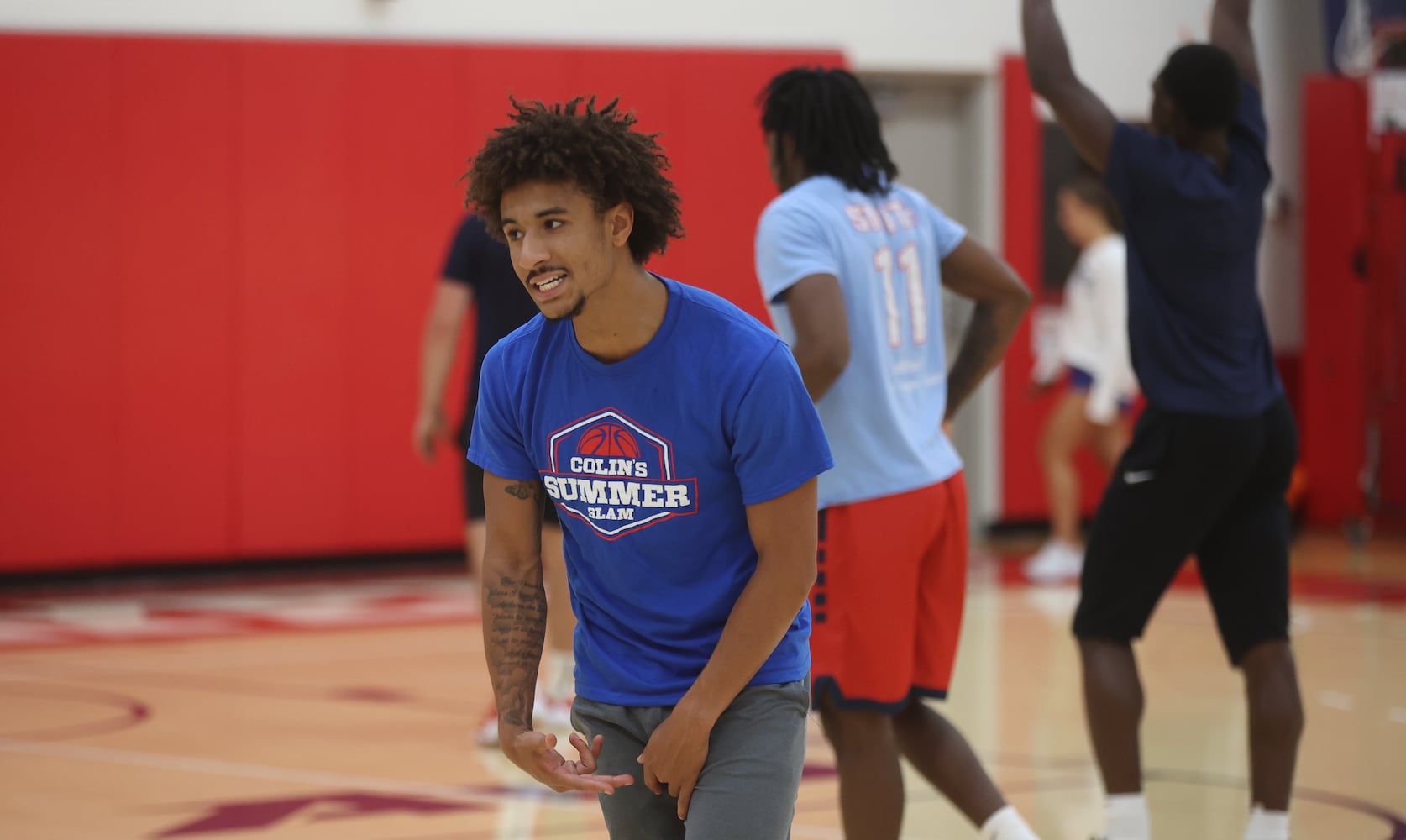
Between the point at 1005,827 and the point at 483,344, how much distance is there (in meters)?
2.69

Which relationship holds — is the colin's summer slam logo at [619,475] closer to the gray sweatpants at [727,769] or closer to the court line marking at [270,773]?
the gray sweatpants at [727,769]

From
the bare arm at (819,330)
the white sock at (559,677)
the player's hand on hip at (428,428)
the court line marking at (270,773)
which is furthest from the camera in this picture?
the player's hand on hip at (428,428)

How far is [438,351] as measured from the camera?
5895 millimetres

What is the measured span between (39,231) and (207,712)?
4228 mm

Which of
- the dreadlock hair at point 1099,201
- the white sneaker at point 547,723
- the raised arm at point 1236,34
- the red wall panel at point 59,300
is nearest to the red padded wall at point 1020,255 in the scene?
the dreadlock hair at point 1099,201

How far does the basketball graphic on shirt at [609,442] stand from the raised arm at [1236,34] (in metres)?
A: 2.34

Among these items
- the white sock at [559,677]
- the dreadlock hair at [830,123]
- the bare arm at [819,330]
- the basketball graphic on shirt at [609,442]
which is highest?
the dreadlock hair at [830,123]

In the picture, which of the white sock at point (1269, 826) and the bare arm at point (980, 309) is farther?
the white sock at point (1269, 826)

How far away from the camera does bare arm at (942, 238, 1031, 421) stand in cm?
383

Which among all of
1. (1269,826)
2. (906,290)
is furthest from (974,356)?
(1269,826)

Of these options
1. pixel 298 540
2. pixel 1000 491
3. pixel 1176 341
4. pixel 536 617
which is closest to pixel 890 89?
pixel 1000 491

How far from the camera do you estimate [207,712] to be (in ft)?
20.1

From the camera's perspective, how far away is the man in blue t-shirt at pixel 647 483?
2.47m

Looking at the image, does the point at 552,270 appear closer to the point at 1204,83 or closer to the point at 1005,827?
the point at 1005,827
